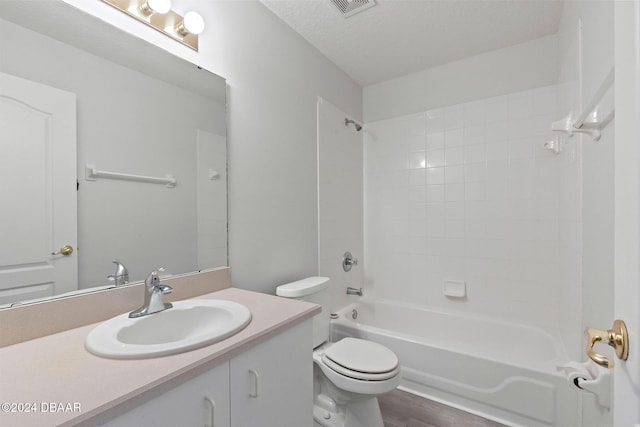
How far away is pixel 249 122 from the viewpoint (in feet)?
5.09

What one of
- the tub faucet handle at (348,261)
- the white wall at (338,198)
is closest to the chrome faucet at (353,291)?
the white wall at (338,198)

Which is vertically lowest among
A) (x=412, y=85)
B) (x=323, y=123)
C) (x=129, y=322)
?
(x=129, y=322)

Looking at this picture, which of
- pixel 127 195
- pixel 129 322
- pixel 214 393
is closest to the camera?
pixel 214 393

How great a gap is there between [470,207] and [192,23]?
2.18m

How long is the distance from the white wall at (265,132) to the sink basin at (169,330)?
1.30 feet

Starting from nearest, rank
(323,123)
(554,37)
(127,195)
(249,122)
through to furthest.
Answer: (127,195)
(249,122)
(554,37)
(323,123)

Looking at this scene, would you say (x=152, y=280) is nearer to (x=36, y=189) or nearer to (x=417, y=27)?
(x=36, y=189)

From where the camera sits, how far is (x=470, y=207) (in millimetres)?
2248

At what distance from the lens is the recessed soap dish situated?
7.38ft

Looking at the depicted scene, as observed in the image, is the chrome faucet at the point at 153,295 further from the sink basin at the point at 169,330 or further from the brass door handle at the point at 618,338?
the brass door handle at the point at 618,338

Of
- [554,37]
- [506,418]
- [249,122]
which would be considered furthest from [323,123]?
[506,418]

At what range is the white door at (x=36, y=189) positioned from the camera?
2.65 feet

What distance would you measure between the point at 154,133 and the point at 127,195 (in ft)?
0.92

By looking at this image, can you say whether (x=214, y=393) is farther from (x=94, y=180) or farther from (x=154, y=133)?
(x=154, y=133)
